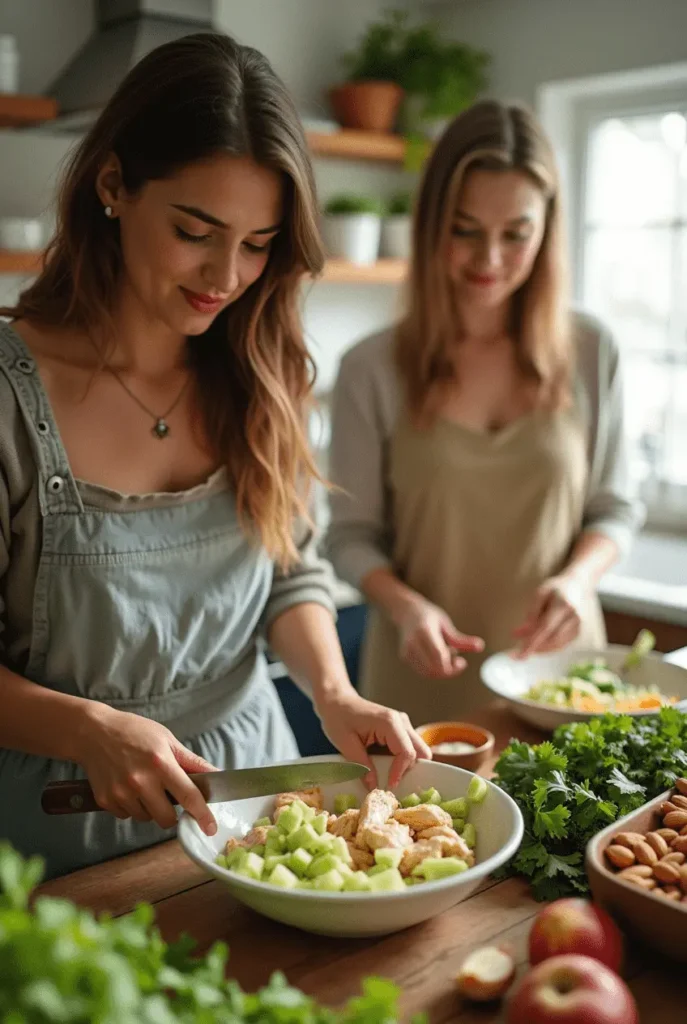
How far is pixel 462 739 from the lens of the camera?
1.58m

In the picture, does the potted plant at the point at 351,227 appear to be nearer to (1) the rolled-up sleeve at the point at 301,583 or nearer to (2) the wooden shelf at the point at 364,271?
(2) the wooden shelf at the point at 364,271

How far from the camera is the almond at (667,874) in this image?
3.44ft

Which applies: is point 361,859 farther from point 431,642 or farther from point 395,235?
point 395,235

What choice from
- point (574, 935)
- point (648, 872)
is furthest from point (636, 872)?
point (574, 935)

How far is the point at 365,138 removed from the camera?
3.61 meters

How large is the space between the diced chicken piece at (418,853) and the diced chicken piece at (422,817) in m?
0.05

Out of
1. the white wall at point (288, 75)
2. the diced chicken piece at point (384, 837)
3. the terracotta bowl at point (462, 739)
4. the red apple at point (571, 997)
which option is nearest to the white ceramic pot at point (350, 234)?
the white wall at point (288, 75)

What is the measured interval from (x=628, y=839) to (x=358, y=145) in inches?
115

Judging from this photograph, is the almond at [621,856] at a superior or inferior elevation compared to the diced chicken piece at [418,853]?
superior

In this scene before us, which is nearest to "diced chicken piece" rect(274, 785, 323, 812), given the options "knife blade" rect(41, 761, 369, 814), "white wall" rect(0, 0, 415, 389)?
"knife blade" rect(41, 761, 369, 814)

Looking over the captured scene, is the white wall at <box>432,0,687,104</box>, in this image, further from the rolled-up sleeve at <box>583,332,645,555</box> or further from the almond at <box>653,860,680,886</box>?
the almond at <box>653,860,680,886</box>

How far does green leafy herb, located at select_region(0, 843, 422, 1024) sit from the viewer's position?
62 centimetres

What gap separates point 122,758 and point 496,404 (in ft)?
4.24

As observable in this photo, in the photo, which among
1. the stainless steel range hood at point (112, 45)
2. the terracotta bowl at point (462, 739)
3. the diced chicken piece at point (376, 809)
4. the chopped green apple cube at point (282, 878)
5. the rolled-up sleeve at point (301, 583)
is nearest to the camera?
the chopped green apple cube at point (282, 878)
